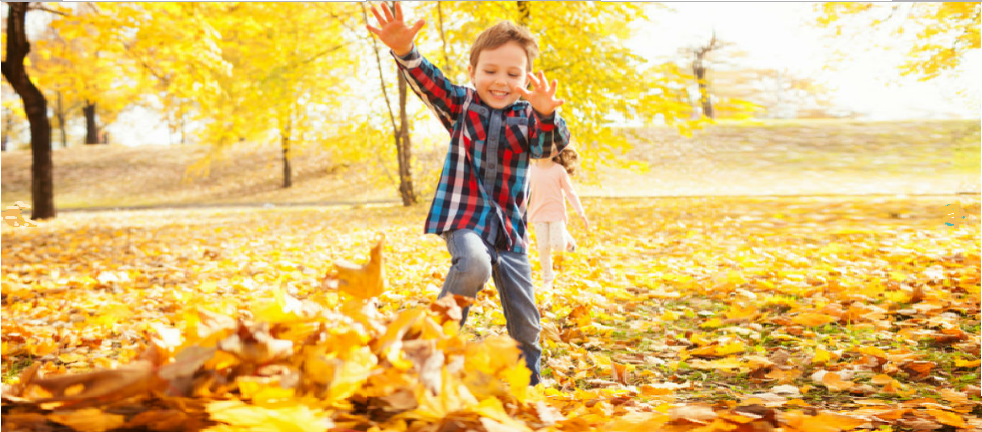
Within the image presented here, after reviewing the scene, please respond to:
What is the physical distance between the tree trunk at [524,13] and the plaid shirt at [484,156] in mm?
8223

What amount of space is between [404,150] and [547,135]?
1168 centimetres

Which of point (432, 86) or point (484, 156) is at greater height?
point (432, 86)

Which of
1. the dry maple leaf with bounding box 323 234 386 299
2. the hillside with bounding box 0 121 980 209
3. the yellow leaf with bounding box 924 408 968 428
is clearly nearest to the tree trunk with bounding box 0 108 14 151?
the hillside with bounding box 0 121 980 209

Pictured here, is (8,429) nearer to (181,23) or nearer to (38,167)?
(181,23)

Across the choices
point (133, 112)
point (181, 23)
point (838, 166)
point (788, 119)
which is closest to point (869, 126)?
point (788, 119)

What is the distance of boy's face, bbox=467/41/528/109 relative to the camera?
8.63 ft

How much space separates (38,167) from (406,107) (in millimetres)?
7261

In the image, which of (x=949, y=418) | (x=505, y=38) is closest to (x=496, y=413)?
(x=949, y=418)

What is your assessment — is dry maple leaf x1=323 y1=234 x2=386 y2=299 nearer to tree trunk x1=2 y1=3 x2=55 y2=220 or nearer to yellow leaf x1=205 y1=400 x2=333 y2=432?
yellow leaf x1=205 y1=400 x2=333 y2=432

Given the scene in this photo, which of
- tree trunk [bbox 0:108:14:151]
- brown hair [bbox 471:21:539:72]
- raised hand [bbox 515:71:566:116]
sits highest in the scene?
tree trunk [bbox 0:108:14:151]

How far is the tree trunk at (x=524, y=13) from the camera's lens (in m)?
10.5

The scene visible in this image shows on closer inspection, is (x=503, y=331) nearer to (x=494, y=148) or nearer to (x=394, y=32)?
(x=494, y=148)

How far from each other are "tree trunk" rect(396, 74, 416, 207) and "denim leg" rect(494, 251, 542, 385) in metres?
11.0

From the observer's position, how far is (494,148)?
261 cm
